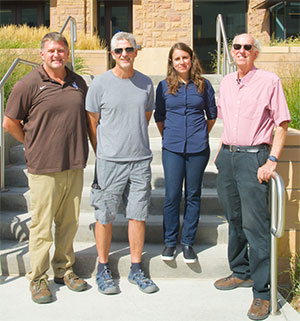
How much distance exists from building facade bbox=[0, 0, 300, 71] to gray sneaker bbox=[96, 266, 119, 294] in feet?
31.6

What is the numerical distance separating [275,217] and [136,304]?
124 cm

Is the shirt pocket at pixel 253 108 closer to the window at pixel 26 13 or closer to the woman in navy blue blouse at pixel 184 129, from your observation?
the woman in navy blue blouse at pixel 184 129

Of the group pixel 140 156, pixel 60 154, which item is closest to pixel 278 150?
pixel 140 156

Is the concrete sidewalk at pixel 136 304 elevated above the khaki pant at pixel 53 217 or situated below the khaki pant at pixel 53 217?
below

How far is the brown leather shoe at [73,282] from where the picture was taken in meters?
3.71

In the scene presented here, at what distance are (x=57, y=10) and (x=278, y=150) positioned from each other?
11.7 metres

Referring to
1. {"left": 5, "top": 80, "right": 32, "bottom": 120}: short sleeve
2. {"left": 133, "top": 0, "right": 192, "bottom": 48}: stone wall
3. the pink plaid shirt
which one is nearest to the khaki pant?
{"left": 5, "top": 80, "right": 32, "bottom": 120}: short sleeve

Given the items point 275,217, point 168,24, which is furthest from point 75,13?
point 275,217

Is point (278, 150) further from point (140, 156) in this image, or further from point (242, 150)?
point (140, 156)

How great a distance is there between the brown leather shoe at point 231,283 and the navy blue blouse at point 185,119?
1100 millimetres

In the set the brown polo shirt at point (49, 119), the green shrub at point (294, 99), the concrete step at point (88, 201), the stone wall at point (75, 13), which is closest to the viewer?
the brown polo shirt at point (49, 119)

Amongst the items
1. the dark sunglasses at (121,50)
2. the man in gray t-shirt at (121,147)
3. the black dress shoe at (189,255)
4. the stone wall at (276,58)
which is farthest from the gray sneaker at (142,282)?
the stone wall at (276,58)

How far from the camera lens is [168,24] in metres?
12.8

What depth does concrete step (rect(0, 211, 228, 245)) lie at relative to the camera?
4328mm
